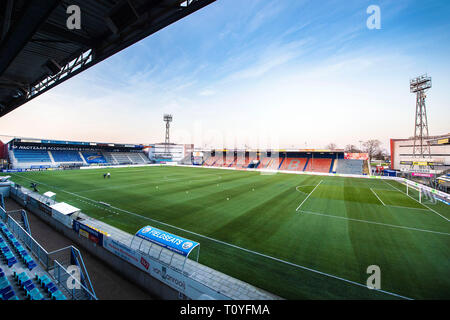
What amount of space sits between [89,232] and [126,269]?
11.6 feet

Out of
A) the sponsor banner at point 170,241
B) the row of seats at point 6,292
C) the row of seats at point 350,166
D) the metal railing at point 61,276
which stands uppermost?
the row of seats at point 350,166

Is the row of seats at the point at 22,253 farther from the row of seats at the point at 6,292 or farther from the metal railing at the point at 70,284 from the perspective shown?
the row of seats at the point at 6,292

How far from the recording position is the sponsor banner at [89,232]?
9.09 metres

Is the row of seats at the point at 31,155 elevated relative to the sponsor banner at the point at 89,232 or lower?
elevated

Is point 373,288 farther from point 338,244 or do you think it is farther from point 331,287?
point 338,244

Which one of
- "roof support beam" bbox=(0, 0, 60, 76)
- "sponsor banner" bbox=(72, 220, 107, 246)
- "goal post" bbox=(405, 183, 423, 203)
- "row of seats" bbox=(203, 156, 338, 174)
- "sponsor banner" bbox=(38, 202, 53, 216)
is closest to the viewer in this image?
"roof support beam" bbox=(0, 0, 60, 76)

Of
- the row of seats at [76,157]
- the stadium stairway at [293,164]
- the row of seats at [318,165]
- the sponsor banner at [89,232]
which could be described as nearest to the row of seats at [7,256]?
the sponsor banner at [89,232]

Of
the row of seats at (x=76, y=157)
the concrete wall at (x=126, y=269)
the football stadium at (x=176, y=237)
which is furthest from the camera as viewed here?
the row of seats at (x=76, y=157)

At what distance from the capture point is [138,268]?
Result: 7.64 meters

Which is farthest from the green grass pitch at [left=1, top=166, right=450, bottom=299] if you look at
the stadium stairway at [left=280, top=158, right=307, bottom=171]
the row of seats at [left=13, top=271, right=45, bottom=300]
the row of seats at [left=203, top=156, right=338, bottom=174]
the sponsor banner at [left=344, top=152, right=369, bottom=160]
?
the sponsor banner at [left=344, top=152, right=369, bottom=160]

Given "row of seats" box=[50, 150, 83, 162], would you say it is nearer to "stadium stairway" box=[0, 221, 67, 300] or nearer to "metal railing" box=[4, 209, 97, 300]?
"metal railing" box=[4, 209, 97, 300]

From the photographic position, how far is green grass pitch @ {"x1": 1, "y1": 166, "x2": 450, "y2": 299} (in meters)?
7.37

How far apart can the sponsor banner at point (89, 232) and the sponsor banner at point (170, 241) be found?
2718mm

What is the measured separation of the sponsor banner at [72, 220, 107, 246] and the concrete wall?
0.76ft
